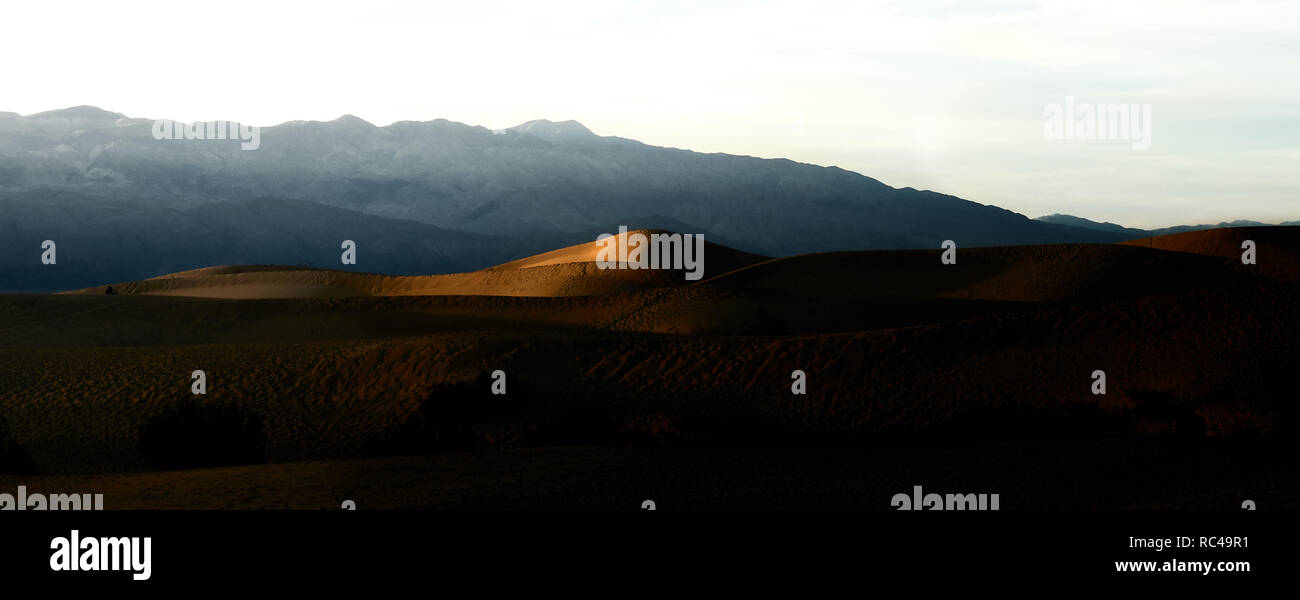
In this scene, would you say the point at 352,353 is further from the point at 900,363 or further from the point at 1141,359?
the point at 1141,359

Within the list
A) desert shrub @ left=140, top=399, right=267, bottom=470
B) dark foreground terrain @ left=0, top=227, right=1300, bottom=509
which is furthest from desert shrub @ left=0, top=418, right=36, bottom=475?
desert shrub @ left=140, top=399, right=267, bottom=470

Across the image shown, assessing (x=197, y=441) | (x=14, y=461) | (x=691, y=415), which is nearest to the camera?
(x=14, y=461)

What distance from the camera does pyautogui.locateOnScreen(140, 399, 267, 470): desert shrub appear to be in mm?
19922

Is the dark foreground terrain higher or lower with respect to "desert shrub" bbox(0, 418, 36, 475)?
higher

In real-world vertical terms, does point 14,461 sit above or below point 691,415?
below

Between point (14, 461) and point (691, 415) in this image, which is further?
point (691, 415)

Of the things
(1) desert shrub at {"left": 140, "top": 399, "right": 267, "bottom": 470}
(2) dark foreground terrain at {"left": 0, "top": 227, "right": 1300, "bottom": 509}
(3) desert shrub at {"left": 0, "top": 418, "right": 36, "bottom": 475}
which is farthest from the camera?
(1) desert shrub at {"left": 140, "top": 399, "right": 267, "bottom": 470}

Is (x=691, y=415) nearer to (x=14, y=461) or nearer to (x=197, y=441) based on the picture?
(x=197, y=441)

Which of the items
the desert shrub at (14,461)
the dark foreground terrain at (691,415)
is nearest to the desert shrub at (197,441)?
the dark foreground terrain at (691,415)

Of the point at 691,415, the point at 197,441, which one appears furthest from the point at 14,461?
the point at 691,415

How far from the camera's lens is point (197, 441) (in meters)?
20.0

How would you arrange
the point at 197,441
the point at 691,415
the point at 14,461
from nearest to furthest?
the point at 14,461 → the point at 197,441 → the point at 691,415

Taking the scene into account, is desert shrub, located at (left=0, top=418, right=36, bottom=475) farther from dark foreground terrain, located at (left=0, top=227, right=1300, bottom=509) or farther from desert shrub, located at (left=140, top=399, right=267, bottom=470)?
desert shrub, located at (left=140, top=399, right=267, bottom=470)

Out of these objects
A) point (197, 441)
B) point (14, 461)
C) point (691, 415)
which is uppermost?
point (691, 415)
